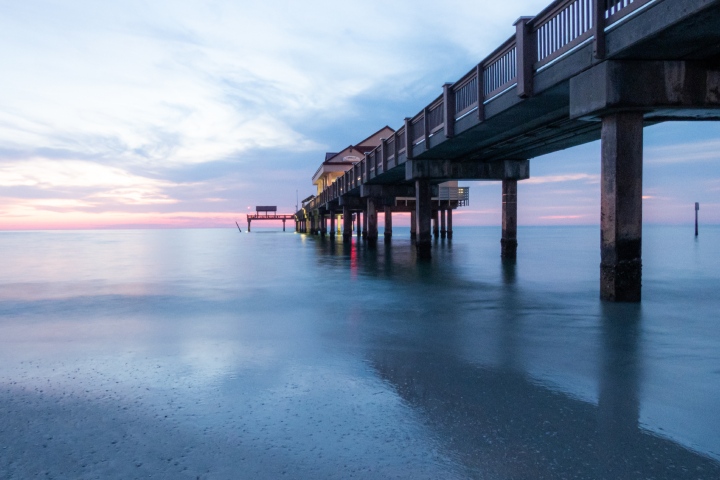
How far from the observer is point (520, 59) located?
Result: 12.0m

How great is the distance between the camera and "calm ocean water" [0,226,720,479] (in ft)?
11.7

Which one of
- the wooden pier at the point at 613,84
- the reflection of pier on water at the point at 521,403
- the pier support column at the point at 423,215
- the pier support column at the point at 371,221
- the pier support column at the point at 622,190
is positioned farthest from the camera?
the pier support column at the point at 371,221

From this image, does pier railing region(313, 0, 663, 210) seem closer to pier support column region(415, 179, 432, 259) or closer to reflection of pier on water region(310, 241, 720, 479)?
pier support column region(415, 179, 432, 259)

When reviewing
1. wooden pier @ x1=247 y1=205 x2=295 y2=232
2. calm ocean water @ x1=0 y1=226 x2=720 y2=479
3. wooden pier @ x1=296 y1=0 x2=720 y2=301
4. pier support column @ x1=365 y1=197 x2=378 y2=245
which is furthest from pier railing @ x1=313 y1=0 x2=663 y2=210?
wooden pier @ x1=247 y1=205 x2=295 y2=232

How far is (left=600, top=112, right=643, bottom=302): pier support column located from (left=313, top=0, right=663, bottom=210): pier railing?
5.00ft

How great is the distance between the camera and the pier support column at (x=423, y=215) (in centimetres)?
2481

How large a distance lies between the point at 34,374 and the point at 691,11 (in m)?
9.44

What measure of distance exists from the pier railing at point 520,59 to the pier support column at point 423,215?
116 inches

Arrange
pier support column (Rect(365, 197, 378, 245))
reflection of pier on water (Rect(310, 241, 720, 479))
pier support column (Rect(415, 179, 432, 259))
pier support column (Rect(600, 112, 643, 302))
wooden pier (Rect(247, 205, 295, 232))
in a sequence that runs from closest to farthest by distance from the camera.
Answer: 1. reflection of pier on water (Rect(310, 241, 720, 479))
2. pier support column (Rect(600, 112, 643, 302))
3. pier support column (Rect(415, 179, 432, 259))
4. pier support column (Rect(365, 197, 378, 245))
5. wooden pier (Rect(247, 205, 295, 232))

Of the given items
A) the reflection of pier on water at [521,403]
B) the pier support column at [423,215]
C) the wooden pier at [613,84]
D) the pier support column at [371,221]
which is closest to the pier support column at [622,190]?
the wooden pier at [613,84]

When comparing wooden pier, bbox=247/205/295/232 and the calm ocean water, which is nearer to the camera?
the calm ocean water

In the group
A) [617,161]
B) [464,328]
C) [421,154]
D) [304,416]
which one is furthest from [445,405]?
[421,154]

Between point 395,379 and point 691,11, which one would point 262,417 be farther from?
point 691,11

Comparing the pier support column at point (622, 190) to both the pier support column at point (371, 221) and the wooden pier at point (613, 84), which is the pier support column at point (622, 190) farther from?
the pier support column at point (371, 221)
